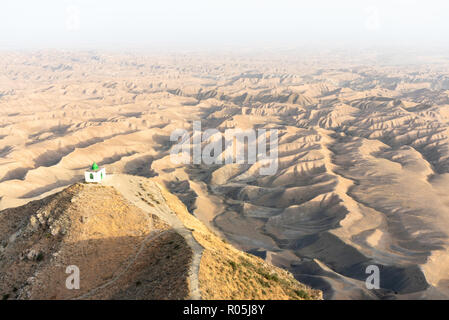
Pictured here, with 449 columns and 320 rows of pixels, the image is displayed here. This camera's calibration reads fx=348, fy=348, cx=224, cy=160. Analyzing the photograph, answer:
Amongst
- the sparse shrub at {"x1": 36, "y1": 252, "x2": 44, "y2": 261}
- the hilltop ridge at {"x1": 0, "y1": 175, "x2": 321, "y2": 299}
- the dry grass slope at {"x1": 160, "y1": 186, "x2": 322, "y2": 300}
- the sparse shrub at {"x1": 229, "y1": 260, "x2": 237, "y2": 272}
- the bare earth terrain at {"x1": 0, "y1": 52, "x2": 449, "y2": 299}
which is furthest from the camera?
the bare earth terrain at {"x1": 0, "y1": 52, "x2": 449, "y2": 299}

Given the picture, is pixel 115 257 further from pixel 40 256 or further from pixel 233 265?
pixel 233 265

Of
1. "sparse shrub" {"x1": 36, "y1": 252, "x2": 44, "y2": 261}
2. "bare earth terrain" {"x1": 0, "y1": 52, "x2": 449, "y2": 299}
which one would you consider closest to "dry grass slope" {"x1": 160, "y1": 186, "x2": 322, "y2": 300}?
"bare earth terrain" {"x1": 0, "y1": 52, "x2": 449, "y2": 299}

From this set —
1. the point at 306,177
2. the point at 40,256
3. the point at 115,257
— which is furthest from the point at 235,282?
the point at 306,177

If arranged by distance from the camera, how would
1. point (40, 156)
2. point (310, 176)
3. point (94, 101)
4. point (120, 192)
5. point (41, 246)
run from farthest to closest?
point (94, 101) → point (40, 156) → point (310, 176) → point (120, 192) → point (41, 246)

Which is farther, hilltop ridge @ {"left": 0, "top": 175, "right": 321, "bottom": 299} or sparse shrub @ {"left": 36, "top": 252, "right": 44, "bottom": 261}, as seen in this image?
sparse shrub @ {"left": 36, "top": 252, "right": 44, "bottom": 261}

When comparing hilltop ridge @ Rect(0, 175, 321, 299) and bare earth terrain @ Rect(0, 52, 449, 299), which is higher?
hilltop ridge @ Rect(0, 175, 321, 299)

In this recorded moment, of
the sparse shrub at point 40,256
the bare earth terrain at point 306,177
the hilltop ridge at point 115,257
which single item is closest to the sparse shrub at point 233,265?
the hilltop ridge at point 115,257

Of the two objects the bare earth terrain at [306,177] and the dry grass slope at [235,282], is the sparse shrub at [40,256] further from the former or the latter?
the dry grass slope at [235,282]

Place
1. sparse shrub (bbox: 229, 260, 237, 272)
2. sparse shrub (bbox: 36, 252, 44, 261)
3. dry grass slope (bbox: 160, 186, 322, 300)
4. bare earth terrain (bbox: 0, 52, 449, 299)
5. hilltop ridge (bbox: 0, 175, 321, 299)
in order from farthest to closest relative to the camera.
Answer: bare earth terrain (bbox: 0, 52, 449, 299), sparse shrub (bbox: 36, 252, 44, 261), sparse shrub (bbox: 229, 260, 237, 272), hilltop ridge (bbox: 0, 175, 321, 299), dry grass slope (bbox: 160, 186, 322, 300)

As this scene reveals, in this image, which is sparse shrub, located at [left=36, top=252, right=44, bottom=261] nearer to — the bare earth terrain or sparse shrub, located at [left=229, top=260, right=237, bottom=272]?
the bare earth terrain
